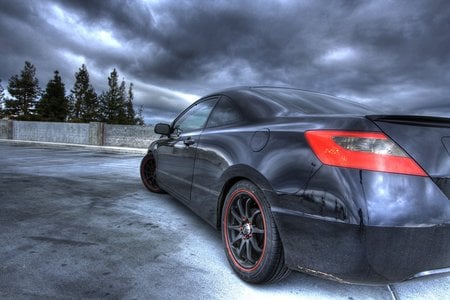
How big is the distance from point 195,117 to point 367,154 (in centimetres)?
237

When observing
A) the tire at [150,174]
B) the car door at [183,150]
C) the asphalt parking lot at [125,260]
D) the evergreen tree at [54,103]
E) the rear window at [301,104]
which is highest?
the evergreen tree at [54,103]

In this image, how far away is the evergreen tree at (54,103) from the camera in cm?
5456

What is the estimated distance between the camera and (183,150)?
135 inches

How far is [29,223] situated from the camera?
3199 millimetres

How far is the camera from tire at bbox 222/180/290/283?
6.28 ft

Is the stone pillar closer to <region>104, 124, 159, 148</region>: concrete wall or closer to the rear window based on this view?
<region>104, 124, 159, 148</region>: concrete wall

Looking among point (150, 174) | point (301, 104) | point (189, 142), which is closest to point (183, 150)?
point (189, 142)

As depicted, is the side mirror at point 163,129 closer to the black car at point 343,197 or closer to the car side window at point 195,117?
the car side window at point 195,117

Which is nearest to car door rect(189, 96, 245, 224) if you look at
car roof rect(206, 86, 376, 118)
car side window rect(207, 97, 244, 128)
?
car side window rect(207, 97, 244, 128)

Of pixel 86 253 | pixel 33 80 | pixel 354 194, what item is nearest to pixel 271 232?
pixel 354 194

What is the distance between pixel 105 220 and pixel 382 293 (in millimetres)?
2717

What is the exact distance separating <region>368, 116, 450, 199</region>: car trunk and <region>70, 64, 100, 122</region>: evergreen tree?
61.5 metres

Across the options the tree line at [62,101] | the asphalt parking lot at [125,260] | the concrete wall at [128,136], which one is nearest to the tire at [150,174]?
the asphalt parking lot at [125,260]

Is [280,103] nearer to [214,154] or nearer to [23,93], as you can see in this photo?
[214,154]
